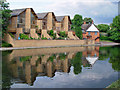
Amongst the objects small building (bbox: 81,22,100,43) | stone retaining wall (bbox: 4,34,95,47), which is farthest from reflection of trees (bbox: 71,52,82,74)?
small building (bbox: 81,22,100,43)

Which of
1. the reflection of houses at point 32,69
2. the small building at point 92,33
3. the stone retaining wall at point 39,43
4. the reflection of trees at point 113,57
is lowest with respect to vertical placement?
the reflection of trees at point 113,57

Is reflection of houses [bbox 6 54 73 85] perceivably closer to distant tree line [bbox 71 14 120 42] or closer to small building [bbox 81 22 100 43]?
distant tree line [bbox 71 14 120 42]

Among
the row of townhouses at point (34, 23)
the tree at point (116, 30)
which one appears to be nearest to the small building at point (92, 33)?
the tree at point (116, 30)

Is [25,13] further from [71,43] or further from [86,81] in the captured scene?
[86,81]

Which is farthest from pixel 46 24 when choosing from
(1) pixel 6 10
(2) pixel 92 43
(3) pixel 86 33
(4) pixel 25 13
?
(3) pixel 86 33

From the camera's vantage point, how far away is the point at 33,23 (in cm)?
6569

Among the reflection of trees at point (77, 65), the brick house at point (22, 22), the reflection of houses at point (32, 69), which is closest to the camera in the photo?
the reflection of houses at point (32, 69)

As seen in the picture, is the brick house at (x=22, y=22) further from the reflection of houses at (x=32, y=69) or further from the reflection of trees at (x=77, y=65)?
the reflection of houses at (x=32, y=69)

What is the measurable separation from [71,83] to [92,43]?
7061 cm

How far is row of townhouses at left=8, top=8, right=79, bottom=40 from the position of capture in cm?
5759

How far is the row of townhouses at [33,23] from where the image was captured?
57594 millimetres

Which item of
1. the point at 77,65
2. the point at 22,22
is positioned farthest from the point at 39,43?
the point at 77,65

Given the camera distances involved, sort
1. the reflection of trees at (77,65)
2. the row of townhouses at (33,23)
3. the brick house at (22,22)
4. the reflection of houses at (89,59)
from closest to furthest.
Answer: the reflection of trees at (77,65) → the reflection of houses at (89,59) → the brick house at (22,22) → the row of townhouses at (33,23)

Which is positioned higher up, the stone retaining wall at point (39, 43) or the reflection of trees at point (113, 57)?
the stone retaining wall at point (39, 43)
